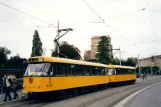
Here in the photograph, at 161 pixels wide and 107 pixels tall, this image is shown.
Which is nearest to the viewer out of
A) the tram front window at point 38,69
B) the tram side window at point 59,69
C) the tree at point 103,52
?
the tram front window at point 38,69

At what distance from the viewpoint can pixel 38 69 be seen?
1717 centimetres

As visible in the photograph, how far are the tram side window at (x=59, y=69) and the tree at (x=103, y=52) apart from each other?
63842mm

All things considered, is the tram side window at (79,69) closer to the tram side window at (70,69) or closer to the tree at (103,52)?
the tram side window at (70,69)

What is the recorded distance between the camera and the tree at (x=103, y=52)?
8305 cm

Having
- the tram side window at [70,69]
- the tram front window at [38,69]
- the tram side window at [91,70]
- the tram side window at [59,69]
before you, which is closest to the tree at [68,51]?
the tram side window at [91,70]

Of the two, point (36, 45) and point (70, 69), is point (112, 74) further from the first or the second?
point (36, 45)

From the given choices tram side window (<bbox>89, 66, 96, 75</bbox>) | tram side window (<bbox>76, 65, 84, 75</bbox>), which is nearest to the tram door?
tram side window (<bbox>89, 66, 96, 75</bbox>)

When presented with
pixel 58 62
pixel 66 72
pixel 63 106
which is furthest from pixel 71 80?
pixel 63 106

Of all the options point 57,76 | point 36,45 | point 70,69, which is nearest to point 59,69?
point 57,76

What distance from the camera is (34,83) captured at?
1669 cm

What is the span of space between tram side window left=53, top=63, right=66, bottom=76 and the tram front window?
27.9 inches

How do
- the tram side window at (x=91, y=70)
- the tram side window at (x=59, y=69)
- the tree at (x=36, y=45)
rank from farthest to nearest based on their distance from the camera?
the tree at (x=36, y=45)
the tram side window at (x=91, y=70)
the tram side window at (x=59, y=69)

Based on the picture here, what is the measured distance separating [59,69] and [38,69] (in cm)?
161

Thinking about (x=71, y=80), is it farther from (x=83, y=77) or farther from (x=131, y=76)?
(x=131, y=76)
